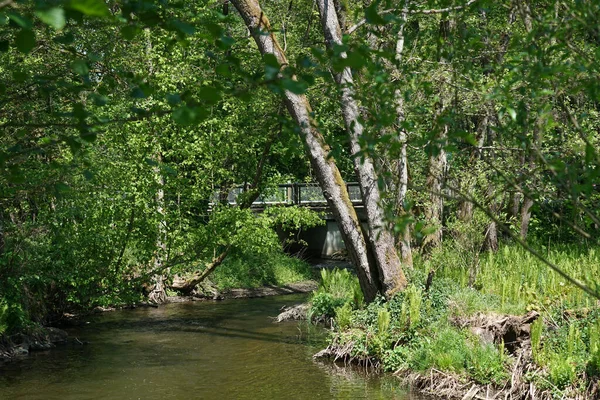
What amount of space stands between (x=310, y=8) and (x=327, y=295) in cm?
892

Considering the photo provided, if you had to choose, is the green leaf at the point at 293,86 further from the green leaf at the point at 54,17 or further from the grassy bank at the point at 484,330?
the grassy bank at the point at 484,330

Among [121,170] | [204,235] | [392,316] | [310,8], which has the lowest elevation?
[392,316]

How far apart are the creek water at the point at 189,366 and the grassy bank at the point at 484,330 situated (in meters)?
0.52

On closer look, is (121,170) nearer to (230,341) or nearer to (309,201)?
(230,341)

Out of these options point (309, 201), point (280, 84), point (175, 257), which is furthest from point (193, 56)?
point (280, 84)

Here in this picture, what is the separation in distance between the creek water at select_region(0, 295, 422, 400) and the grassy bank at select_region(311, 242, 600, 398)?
20.6 inches

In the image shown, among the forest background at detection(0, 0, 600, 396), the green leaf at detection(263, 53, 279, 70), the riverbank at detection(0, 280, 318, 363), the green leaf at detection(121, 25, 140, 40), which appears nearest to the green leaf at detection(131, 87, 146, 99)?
the green leaf at detection(121, 25, 140, 40)

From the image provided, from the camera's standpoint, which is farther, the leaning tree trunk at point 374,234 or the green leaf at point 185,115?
the leaning tree trunk at point 374,234

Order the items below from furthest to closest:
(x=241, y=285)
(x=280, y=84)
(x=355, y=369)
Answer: (x=241, y=285) → (x=355, y=369) → (x=280, y=84)

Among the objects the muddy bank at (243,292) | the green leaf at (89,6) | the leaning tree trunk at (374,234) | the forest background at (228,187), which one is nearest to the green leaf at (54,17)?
the green leaf at (89,6)

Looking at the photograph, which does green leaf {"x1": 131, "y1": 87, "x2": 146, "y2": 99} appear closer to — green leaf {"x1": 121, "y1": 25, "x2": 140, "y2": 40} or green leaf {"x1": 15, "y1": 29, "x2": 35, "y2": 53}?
green leaf {"x1": 121, "y1": 25, "x2": 140, "y2": 40}

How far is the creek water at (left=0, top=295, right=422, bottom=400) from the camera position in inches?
457

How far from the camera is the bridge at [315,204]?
89.0 ft

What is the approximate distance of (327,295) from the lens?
15602 mm
